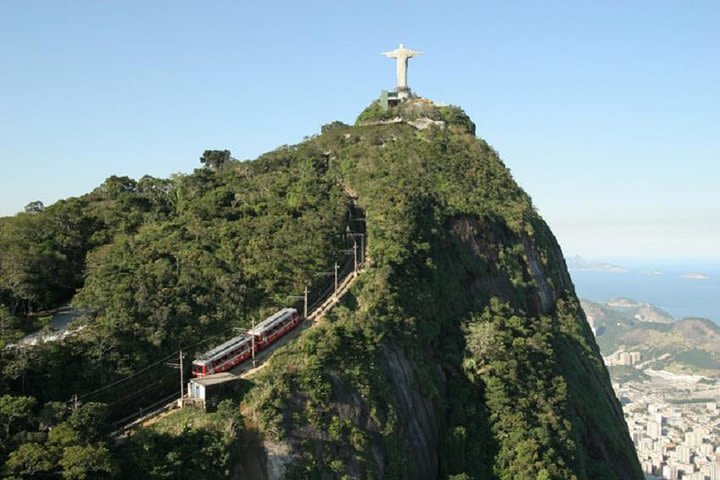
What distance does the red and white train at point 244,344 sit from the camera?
2662 centimetres

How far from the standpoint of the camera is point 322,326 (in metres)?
30.0

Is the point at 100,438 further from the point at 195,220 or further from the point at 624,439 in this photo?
the point at 624,439

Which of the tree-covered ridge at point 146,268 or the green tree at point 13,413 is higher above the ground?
the tree-covered ridge at point 146,268

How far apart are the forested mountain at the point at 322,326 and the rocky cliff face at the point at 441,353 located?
0.39 feet

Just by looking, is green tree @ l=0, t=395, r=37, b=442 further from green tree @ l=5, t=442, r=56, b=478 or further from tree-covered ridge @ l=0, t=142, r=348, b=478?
green tree @ l=5, t=442, r=56, b=478

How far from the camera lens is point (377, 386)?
1102 inches

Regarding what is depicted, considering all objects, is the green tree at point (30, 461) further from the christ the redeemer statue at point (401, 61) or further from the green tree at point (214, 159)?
the christ the redeemer statue at point (401, 61)

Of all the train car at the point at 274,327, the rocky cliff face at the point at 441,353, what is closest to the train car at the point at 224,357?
the train car at the point at 274,327

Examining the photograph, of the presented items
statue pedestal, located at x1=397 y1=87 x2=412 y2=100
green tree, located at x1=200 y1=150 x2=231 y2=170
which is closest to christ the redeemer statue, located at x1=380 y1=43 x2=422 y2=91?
statue pedestal, located at x1=397 y1=87 x2=412 y2=100

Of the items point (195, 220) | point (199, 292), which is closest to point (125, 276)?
point (199, 292)

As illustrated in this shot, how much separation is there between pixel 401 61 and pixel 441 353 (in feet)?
128

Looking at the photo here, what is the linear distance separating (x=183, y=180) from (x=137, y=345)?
1910cm

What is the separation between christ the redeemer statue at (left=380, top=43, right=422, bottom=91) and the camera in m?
66.2

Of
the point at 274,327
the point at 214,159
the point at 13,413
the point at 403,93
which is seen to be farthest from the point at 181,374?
the point at 403,93
